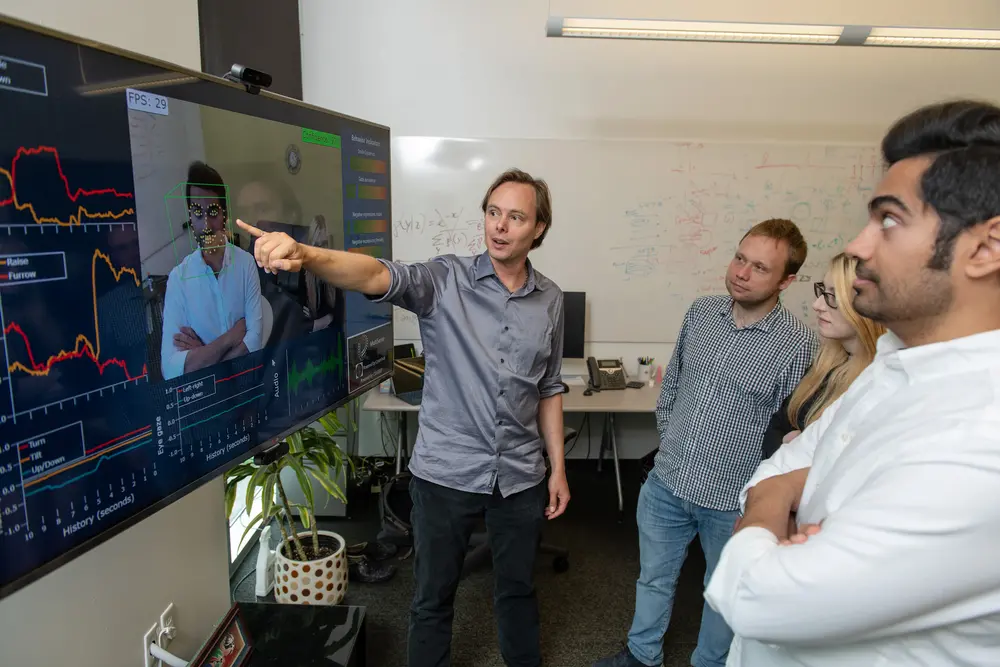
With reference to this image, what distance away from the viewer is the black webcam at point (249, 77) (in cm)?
125

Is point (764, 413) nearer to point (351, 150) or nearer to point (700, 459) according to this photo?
point (700, 459)

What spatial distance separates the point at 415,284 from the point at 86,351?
850 mm

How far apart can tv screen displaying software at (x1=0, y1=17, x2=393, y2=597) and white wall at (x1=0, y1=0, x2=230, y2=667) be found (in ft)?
1.31

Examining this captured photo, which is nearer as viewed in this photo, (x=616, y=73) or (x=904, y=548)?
(x=904, y=548)

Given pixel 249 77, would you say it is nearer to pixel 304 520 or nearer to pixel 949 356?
pixel 949 356

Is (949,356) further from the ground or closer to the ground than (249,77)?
closer to the ground

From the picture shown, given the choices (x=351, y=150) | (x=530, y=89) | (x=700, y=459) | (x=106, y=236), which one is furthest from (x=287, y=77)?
(x=700, y=459)

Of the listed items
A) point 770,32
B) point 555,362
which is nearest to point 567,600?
point 555,362

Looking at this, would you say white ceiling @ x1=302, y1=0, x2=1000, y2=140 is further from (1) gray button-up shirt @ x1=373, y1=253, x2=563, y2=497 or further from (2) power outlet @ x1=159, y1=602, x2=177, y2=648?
(2) power outlet @ x1=159, y1=602, x2=177, y2=648

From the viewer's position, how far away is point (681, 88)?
3668mm

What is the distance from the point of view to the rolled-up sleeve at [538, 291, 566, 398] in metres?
1.95

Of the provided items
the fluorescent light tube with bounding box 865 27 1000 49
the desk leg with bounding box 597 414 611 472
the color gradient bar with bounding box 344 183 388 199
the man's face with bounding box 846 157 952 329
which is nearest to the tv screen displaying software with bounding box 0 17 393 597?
the color gradient bar with bounding box 344 183 388 199

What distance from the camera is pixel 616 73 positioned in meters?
3.64

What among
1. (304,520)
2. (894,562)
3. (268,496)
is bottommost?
(304,520)
